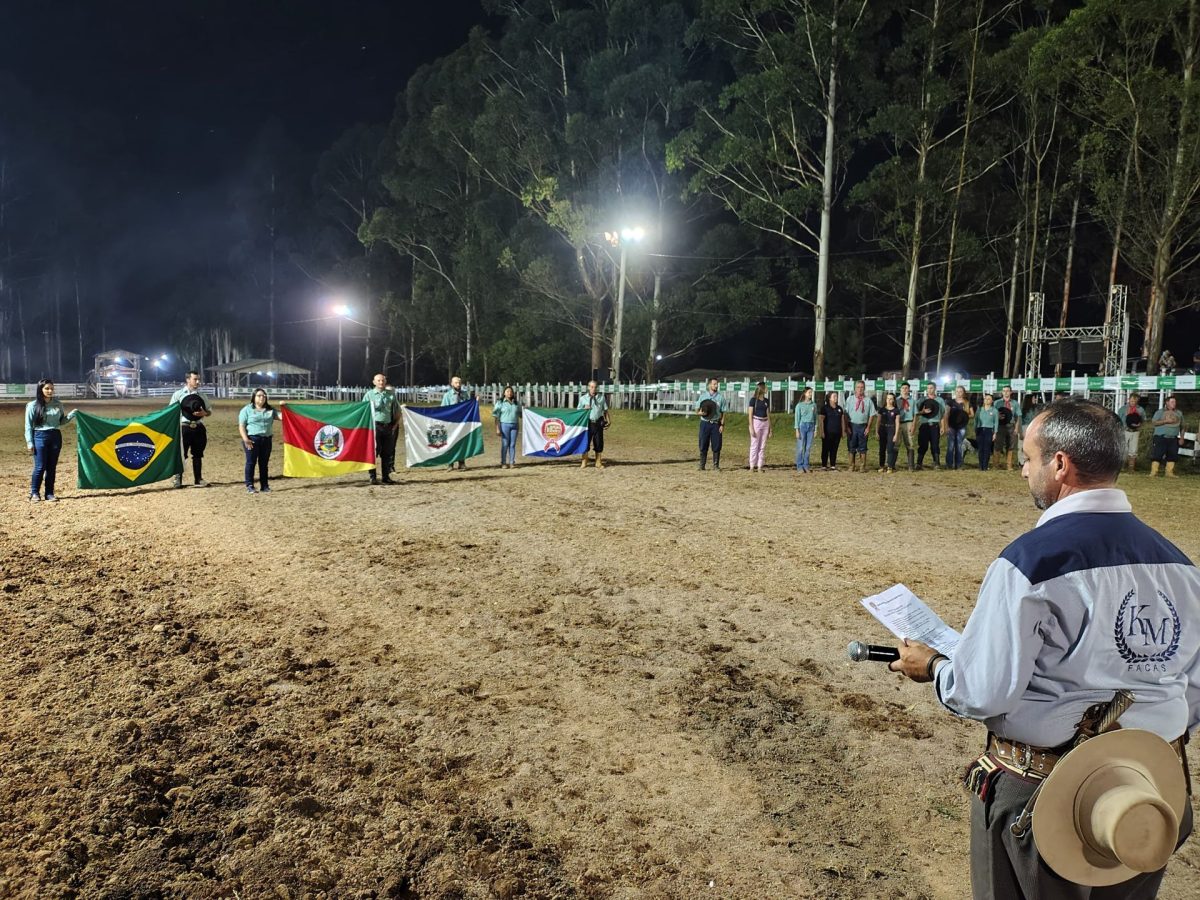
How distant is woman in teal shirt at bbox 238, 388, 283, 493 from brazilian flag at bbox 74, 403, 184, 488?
1492 mm

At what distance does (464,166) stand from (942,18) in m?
27.8

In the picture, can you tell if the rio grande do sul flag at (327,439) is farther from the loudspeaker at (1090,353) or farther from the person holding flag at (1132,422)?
the loudspeaker at (1090,353)

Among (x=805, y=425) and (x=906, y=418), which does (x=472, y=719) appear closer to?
(x=805, y=425)

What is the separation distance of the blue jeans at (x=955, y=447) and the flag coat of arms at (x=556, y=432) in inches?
302

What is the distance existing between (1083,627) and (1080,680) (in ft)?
0.40

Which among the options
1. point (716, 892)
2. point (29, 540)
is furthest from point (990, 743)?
point (29, 540)

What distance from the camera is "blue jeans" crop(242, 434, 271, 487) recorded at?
1143cm

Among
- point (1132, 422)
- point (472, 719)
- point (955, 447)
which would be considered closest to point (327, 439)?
point (472, 719)

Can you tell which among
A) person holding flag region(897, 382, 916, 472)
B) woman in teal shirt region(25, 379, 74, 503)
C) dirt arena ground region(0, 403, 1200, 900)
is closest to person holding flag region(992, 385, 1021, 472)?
person holding flag region(897, 382, 916, 472)

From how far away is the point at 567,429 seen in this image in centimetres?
1625

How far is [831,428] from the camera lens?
1561 cm

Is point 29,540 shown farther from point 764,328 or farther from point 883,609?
point 764,328

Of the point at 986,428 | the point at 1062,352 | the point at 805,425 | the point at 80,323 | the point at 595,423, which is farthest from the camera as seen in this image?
the point at 80,323

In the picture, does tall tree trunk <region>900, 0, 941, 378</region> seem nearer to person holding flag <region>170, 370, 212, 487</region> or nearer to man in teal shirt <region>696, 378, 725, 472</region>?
man in teal shirt <region>696, 378, 725, 472</region>
